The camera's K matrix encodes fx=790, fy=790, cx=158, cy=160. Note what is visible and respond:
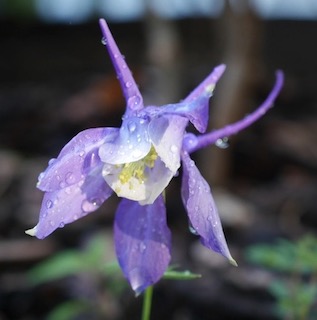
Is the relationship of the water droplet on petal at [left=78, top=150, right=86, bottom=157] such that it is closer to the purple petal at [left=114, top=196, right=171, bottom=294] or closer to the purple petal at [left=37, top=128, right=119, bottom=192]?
the purple petal at [left=37, top=128, right=119, bottom=192]

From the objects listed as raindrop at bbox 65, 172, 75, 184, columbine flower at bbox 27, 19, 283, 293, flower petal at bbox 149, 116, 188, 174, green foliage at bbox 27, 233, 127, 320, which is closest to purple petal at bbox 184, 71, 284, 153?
columbine flower at bbox 27, 19, 283, 293

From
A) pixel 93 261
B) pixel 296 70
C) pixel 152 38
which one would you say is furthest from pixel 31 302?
pixel 296 70

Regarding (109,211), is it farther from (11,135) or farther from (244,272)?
(11,135)

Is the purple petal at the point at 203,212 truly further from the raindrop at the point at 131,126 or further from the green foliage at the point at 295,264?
the green foliage at the point at 295,264

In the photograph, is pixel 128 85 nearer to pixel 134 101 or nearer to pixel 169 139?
pixel 134 101

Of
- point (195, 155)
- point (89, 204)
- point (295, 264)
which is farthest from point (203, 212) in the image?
point (195, 155)

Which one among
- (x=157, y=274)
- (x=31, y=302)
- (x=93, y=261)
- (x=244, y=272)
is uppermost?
(x=157, y=274)
